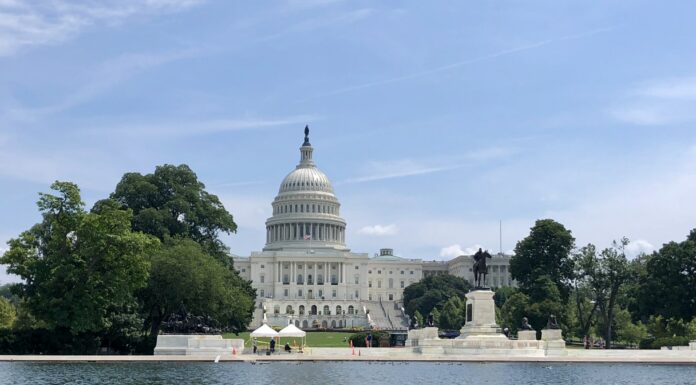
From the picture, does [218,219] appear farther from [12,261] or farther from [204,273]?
[12,261]

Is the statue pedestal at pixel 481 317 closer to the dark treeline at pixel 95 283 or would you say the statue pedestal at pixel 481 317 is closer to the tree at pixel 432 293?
the dark treeline at pixel 95 283

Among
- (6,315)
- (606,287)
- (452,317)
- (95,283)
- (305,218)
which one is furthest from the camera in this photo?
(305,218)

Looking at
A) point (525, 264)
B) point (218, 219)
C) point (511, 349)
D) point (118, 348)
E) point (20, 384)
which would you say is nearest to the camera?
point (20, 384)

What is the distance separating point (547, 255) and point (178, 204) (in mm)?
35256

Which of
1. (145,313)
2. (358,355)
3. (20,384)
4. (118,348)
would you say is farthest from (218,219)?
(20,384)

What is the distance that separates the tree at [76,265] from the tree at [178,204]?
18780 millimetres

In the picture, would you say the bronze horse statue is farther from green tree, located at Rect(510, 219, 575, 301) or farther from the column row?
the column row

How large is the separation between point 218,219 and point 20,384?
47977 mm

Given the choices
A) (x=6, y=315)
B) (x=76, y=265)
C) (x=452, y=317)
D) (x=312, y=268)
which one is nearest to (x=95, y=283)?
(x=76, y=265)

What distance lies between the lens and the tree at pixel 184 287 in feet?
202

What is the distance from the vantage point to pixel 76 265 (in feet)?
179

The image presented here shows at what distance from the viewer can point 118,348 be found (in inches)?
2245

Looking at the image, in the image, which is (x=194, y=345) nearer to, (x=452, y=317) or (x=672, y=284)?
(x=672, y=284)

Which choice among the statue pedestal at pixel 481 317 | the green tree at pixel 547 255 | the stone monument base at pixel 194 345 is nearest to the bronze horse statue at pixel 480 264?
the statue pedestal at pixel 481 317
